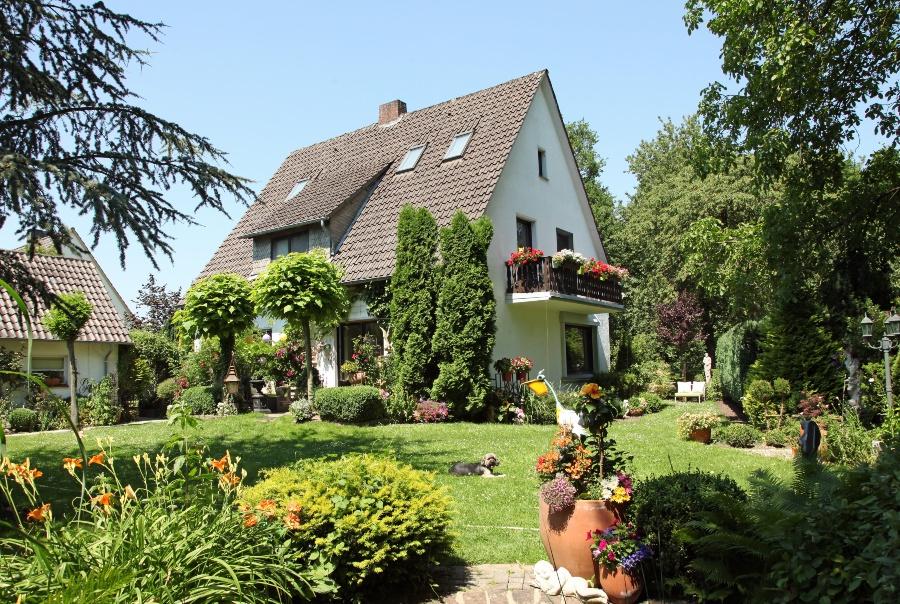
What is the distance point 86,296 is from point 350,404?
12.3m

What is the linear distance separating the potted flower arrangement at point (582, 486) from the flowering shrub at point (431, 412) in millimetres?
10499

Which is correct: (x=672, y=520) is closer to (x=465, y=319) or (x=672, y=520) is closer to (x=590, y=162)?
(x=465, y=319)

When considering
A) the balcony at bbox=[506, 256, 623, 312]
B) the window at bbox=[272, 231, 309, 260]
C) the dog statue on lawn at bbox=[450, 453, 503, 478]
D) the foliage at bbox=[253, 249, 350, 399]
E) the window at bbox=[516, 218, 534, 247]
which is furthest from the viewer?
the window at bbox=[272, 231, 309, 260]

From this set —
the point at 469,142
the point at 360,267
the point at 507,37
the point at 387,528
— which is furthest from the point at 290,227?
the point at 387,528

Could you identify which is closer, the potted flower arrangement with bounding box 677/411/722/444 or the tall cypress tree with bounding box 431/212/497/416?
the potted flower arrangement with bounding box 677/411/722/444

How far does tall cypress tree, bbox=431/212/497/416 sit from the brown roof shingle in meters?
11.2

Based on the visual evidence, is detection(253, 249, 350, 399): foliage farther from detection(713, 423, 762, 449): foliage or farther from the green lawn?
detection(713, 423, 762, 449): foliage

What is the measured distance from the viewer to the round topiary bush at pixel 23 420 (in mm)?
16797

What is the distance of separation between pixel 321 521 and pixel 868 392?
11.9 meters

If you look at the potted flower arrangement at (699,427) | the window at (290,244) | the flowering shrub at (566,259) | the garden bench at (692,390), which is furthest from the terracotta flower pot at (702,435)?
the window at (290,244)

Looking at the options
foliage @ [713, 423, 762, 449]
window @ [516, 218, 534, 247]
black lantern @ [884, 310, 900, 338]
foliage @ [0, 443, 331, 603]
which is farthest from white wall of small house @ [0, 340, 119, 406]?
black lantern @ [884, 310, 900, 338]

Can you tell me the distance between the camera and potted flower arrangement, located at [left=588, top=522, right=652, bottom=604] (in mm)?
4586

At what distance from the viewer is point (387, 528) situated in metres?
4.53

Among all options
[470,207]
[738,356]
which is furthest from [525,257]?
[738,356]
